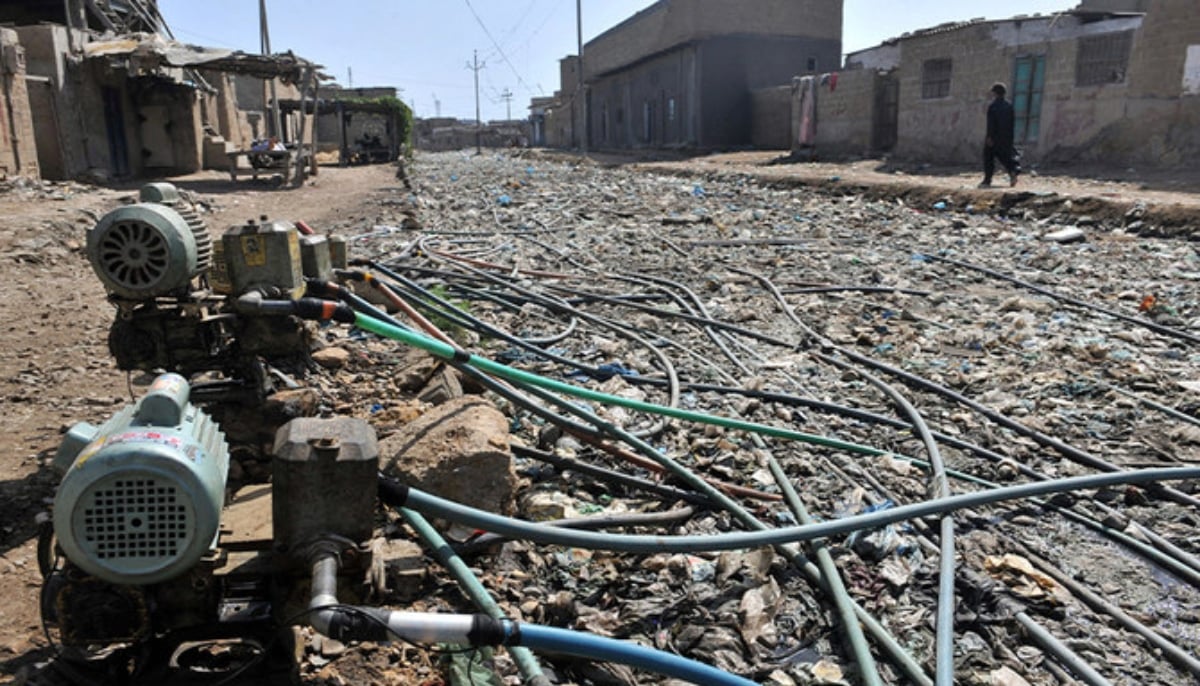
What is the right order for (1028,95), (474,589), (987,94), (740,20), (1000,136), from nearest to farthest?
(474,589) < (1000,136) < (1028,95) < (987,94) < (740,20)

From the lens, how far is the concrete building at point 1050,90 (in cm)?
1416

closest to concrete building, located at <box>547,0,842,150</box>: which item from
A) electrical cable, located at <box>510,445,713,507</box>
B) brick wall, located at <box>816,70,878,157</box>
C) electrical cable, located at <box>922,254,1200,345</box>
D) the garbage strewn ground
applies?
brick wall, located at <box>816,70,878,157</box>

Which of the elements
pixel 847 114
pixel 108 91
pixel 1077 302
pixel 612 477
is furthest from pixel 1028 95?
pixel 108 91

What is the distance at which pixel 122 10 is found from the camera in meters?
22.0

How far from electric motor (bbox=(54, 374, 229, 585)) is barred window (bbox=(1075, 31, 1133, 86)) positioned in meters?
17.9

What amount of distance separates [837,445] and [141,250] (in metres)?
3.04

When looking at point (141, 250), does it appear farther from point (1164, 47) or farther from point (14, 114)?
point (1164, 47)

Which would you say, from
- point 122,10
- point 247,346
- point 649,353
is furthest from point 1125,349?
point 122,10

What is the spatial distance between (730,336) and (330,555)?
14.0ft

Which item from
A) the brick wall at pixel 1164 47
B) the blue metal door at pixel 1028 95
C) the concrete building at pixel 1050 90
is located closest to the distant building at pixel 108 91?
the concrete building at pixel 1050 90

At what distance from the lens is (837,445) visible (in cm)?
374

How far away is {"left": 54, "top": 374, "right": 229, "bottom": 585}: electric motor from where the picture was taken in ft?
6.29

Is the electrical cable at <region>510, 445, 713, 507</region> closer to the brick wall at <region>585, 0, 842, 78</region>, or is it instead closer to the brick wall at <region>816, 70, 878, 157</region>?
the brick wall at <region>816, 70, 878, 157</region>

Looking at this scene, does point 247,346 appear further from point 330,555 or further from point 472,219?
point 472,219
